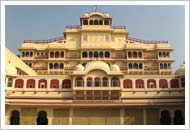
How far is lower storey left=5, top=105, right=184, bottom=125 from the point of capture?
25094mm

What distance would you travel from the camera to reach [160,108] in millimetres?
25531

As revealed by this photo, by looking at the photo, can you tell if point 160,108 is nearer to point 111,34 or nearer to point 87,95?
point 87,95

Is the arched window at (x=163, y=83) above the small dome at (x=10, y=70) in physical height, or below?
below

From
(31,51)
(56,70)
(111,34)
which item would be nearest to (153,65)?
(111,34)

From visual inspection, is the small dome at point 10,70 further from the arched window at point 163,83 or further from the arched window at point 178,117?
the arched window at point 178,117

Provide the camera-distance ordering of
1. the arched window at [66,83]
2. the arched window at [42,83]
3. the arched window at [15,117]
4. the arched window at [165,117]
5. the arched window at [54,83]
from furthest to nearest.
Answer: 1. the arched window at [42,83]
2. the arched window at [54,83]
3. the arched window at [66,83]
4. the arched window at [165,117]
5. the arched window at [15,117]

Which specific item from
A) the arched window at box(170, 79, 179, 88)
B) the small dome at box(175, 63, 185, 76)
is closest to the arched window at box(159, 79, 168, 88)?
the arched window at box(170, 79, 179, 88)

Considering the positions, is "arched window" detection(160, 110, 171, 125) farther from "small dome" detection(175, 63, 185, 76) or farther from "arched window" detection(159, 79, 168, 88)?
"small dome" detection(175, 63, 185, 76)

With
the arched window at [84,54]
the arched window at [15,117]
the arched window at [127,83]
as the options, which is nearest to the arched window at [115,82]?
the arched window at [127,83]

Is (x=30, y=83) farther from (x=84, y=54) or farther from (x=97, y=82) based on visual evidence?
(x=84, y=54)

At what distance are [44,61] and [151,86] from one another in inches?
445

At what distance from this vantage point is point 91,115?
25188 millimetres

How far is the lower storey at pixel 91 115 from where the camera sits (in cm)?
2509

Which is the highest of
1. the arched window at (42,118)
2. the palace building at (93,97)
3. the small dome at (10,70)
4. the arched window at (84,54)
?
the arched window at (84,54)
